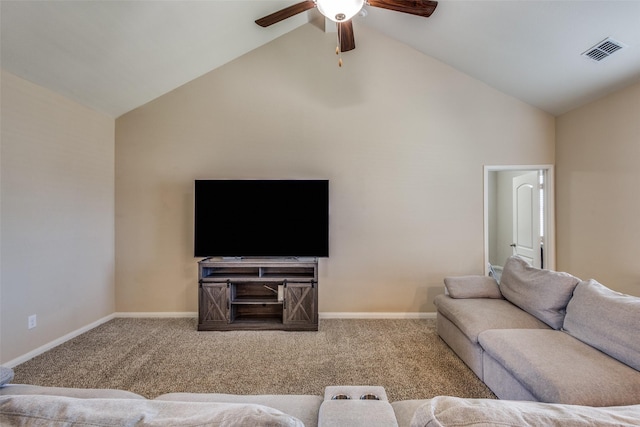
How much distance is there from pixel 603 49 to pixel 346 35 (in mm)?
2323

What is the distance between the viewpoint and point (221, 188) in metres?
3.38

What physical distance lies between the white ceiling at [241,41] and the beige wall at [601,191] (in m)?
0.24

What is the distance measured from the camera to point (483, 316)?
2373 mm

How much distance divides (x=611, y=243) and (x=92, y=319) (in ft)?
19.6

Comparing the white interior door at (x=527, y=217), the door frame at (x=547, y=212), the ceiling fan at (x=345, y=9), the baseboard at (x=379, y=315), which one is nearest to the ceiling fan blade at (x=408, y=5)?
the ceiling fan at (x=345, y=9)

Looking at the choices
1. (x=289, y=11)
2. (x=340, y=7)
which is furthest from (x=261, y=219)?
(x=340, y=7)

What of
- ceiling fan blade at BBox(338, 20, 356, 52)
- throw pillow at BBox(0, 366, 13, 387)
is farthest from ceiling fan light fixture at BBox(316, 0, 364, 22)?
throw pillow at BBox(0, 366, 13, 387)

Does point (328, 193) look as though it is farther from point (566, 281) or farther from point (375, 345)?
point (566, 281)

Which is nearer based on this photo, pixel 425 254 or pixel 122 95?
pixel 122 95

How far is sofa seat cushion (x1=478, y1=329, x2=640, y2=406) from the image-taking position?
1413 mm

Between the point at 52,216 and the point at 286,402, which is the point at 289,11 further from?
the point at 52,216

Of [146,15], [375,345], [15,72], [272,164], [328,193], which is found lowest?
[375,345]

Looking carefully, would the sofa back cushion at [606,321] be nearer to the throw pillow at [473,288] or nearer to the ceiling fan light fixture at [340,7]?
the throw pillow at [473,288]

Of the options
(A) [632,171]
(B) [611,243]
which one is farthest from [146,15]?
(B) [611,243]
